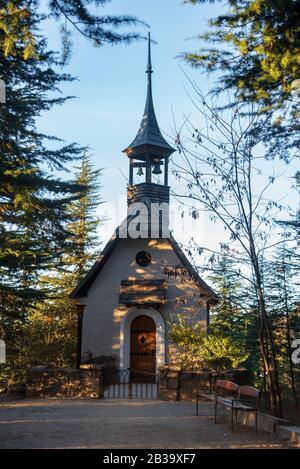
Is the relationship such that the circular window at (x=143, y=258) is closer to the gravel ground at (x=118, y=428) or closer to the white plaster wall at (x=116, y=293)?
the white plaster wall at (x=116, y=293)

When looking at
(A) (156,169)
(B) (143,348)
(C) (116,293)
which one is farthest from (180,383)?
(A) (156,169)

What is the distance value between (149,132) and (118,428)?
1428 centimetres

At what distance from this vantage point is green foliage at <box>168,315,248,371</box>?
1246cm

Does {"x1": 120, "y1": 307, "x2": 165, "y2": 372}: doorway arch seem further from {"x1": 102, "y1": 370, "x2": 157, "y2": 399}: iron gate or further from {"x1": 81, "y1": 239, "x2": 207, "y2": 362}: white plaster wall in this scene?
{"x1": 102, "y1": 370, "x2": 157, "y2": 399}: iron gate

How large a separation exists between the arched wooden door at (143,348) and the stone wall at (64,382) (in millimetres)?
3438

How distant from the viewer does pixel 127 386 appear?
573 inches

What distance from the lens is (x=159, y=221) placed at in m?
16.5

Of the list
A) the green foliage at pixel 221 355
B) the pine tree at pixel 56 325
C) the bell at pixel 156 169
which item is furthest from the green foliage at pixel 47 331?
the green foliage at pixel 221 355

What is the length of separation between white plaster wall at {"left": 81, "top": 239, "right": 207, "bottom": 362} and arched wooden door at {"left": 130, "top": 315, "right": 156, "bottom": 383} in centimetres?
57

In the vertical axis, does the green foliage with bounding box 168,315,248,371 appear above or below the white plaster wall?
below

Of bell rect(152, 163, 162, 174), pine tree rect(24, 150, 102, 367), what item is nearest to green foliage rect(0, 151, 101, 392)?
pine tree rect(24, 150, 102, 367)

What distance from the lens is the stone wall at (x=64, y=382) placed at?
12328 mm

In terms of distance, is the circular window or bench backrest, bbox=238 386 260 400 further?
the circular window
